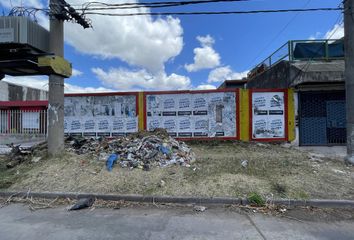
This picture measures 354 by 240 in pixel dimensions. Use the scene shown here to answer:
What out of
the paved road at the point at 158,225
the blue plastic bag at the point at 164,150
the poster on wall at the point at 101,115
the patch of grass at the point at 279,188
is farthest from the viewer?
the poster on wall at the point at 101,115

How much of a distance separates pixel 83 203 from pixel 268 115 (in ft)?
29.7

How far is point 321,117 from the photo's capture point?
41.4ft

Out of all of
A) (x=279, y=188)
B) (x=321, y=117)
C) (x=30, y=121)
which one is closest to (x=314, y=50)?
(x=321, y=117)

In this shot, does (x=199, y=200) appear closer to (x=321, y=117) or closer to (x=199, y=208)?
(x=199, y=208)

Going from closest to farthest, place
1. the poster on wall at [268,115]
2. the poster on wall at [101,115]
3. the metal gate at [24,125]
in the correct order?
1. the poster on wall at [268,115]
2. the poster on wall at [101,115]
3. the metal gate at [24,125]

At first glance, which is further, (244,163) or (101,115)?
(101,115)

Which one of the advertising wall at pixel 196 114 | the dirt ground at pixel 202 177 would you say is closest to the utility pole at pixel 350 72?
the dirt ground at pixel 202 177

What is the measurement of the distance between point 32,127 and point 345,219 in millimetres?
20028

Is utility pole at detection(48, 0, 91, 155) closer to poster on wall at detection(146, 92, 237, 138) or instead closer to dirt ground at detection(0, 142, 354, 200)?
dirt ground at detection(0, 142, 354, 200)

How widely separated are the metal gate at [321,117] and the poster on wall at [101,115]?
765cm

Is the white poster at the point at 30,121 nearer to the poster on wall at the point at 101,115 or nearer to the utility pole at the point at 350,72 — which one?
the poster on wall at the point at 101,115

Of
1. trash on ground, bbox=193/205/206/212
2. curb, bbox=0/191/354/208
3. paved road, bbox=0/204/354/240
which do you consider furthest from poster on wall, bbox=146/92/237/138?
paved road, bbox=0/204/354/240

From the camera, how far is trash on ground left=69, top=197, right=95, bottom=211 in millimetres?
5863

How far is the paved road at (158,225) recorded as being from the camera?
4473 mm
